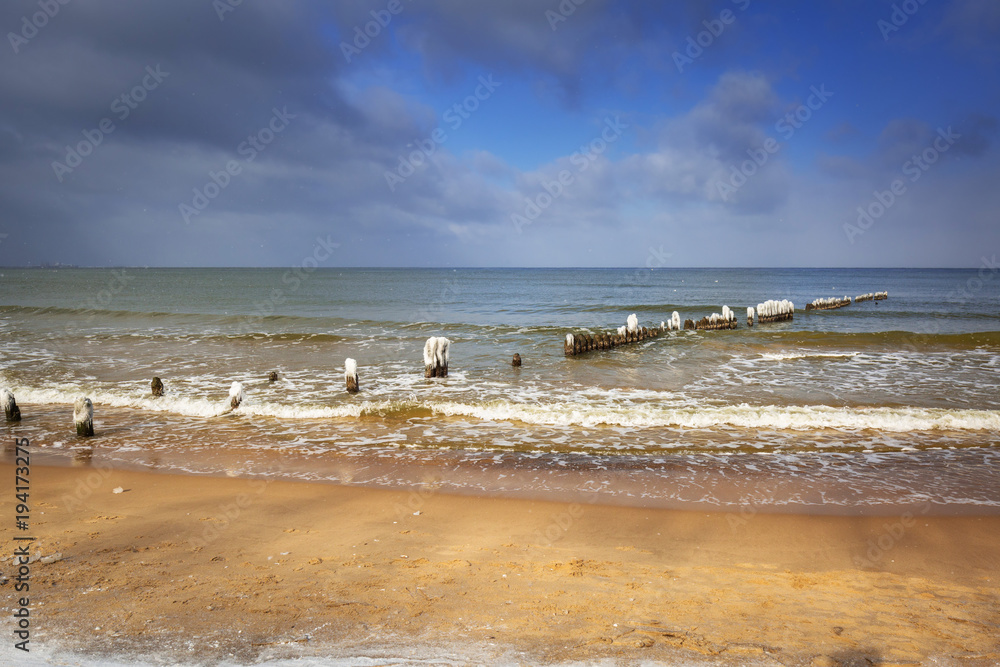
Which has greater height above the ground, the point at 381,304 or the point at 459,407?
the point at 381,304

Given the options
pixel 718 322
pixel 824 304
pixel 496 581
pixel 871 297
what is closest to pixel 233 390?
pixel 496 581

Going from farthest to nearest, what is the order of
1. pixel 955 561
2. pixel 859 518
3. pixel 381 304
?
1. pixel 381 304
2. pixel 859 518
3. pixel 955 561

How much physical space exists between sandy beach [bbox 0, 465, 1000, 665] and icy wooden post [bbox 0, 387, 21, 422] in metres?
5.23

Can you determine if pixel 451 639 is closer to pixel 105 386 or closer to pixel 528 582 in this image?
pixel 528 582

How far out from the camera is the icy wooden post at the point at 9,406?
1018 centimetres

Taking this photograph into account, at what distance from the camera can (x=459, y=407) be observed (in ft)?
36.8

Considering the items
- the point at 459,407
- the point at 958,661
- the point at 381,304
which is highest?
the point at 381,304

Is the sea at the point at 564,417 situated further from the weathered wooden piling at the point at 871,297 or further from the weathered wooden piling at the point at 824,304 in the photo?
the weathered wooden piling at the point at 871,297

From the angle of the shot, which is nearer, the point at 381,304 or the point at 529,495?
the point at 529,495

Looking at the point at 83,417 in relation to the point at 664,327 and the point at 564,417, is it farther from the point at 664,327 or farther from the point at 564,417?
the point at 664,327

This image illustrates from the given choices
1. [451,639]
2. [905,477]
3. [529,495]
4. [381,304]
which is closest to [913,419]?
[905,477]

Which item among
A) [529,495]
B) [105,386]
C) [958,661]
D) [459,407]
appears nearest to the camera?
[958,661]

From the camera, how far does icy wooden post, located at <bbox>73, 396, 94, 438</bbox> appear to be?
9352 millimetres

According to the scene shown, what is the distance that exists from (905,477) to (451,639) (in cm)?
694
